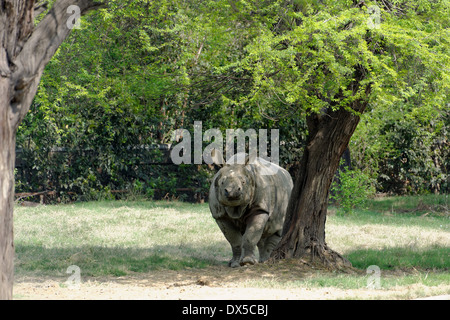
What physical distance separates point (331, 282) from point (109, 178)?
12.2 metres

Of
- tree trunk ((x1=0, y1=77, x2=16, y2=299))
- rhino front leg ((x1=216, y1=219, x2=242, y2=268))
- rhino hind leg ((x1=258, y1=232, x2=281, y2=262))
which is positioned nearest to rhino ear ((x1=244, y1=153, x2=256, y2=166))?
rhino front leg ((x1=216, y1=219, x2=242, y2=268))

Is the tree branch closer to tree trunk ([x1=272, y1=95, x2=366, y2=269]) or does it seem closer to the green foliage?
tree trunk ([x1=272, y1=95, x2=366, y2=269])

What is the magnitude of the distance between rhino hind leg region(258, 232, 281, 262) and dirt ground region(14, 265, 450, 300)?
1568 mm

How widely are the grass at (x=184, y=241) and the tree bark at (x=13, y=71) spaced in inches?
144

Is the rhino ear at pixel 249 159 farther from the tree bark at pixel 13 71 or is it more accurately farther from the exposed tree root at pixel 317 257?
the tree bark at pixel 13 71

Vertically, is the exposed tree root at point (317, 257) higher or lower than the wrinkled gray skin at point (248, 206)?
lower

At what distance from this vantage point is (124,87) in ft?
39.7

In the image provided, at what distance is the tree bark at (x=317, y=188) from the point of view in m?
10.6

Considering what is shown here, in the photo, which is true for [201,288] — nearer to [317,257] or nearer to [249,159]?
[317,257]

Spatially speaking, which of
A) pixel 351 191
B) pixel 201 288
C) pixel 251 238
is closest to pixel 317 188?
pixel 251 238

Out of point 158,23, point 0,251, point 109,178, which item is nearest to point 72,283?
point 0,251

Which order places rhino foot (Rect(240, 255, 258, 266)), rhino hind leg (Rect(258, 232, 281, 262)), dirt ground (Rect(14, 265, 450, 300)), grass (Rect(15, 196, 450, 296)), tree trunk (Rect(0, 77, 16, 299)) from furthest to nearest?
rhino hind leg (Rect(258, 232, 281, 262)) → rhino foot (Rect(240, 255, 258, 266)) → grass (Rect(15, 196, 450, 296)) → dirt ground (Rect(14, 265, 450, 300)) → tree trunk (Rect(0, 77, 16, 299))

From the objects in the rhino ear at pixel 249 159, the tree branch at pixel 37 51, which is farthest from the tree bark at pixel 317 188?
the tree branch at pixel 37 51

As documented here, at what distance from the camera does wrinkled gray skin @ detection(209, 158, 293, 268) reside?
35.0 feet
